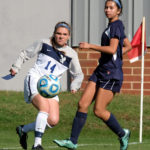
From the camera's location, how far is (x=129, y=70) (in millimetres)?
18266

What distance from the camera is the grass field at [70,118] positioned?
14.9 metres

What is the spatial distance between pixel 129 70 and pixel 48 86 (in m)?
8.43

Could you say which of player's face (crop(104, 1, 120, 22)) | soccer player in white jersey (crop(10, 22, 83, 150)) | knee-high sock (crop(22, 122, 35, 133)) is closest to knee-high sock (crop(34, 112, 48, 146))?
soccer player in white jersey (crop(10, 22, 83, 150))

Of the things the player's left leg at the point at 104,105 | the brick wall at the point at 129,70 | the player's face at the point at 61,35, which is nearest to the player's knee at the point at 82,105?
the player's left leg at the point at 104,105

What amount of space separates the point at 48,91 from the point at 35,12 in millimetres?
9038

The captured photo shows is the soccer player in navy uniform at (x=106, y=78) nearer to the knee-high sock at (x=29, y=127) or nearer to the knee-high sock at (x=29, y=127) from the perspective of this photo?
the knee-high sock at (x=29, y=127)

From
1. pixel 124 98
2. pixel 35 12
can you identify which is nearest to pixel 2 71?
pixel 35 12

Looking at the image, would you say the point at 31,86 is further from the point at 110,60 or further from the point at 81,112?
the point at 110,60

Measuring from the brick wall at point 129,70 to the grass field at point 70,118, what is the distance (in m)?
0.39

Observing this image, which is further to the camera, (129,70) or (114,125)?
(129,70)

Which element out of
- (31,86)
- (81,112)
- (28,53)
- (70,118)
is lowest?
(70,118)

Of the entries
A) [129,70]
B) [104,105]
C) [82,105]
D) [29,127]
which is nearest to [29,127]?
[29,127]

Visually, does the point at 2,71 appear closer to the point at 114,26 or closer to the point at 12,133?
the point at 12,133

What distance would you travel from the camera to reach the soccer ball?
10.0m
